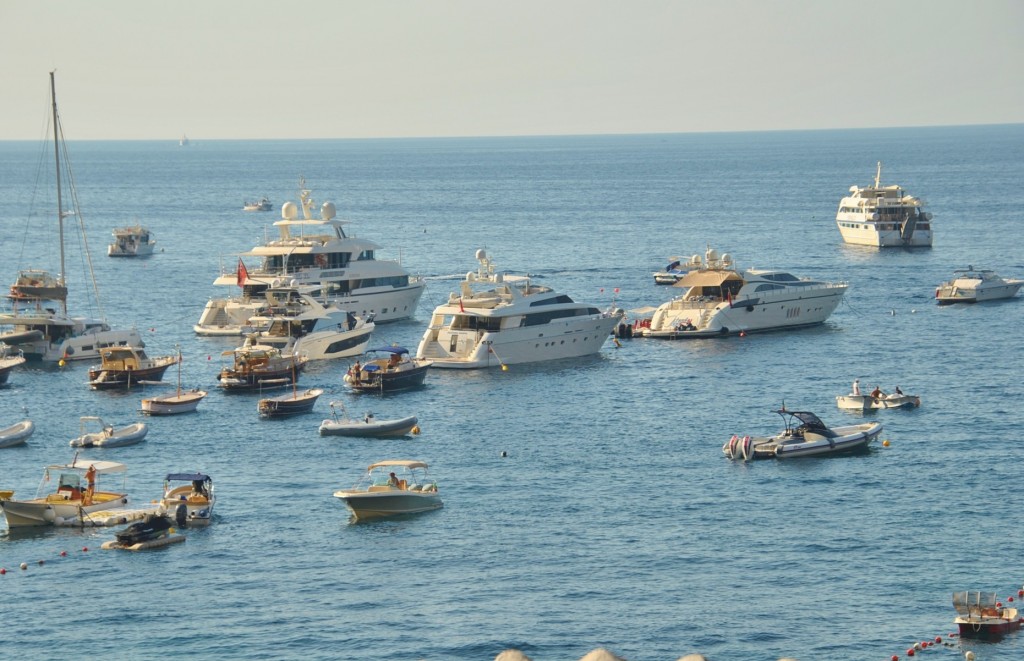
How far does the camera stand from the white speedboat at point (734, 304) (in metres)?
115

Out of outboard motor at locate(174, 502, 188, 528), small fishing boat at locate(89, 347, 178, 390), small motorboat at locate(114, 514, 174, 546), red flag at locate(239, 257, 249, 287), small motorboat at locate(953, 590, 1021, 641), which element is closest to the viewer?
small motorboat at locate(953, 590, 1021, 641)

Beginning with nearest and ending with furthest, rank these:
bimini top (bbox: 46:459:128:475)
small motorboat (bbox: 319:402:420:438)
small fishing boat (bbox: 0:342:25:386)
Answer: bimini top (bbox: 46:459:128:475) → small motorboat (bbox: 319:402:420:438) → small fishing boat (bbox: 0:342:25:386)

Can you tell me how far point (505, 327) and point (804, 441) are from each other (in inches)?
1212

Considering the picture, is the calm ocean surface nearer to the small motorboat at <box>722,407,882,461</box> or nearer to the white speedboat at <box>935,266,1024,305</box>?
the small motorboat at <box>722,407,882,461</box>

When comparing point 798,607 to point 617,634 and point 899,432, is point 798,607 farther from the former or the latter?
point 899,432

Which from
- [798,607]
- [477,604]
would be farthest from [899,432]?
[477,604]

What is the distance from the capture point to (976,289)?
128m

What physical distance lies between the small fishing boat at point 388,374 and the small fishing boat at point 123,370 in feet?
41.3

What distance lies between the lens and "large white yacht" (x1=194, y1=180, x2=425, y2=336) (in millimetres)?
118625

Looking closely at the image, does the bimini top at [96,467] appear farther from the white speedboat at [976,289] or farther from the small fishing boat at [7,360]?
the white speedboat at [976,289]

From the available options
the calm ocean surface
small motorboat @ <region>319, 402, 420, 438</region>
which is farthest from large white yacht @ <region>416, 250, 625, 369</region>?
small motorboat @ <region>319, 402, 420, 438</region>

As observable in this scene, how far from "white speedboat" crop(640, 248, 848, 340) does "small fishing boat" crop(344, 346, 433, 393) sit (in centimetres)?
2590

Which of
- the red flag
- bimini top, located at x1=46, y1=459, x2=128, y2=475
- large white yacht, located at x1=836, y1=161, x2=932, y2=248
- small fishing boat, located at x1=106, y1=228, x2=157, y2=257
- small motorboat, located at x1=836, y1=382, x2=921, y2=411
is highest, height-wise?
large white yacht, located at x1=836, y1=161, x2=932, y2=248

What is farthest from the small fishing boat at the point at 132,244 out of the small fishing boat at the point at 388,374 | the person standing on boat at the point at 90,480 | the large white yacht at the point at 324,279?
the person standing on boat at the point at 90,480
